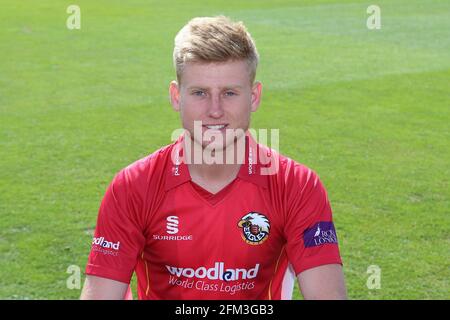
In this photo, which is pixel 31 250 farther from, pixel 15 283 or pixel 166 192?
pixel 166 192

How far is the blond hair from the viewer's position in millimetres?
3230

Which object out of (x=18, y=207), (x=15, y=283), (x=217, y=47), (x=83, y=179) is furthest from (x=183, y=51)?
(x=83, y=179)

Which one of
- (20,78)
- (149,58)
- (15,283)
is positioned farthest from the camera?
(149,58)

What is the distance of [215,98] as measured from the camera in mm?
3225

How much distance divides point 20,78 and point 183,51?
37.8ft

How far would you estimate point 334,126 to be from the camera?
1068 centimetres

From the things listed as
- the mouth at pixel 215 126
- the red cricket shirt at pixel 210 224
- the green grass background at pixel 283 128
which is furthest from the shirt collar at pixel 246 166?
the green grass background at pixel 283 128

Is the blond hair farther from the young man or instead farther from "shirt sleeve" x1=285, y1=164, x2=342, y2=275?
"shirt sleeve" x1=285, y1=164, x2=342, y2=275

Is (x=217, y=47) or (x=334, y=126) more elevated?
(x=217, y=47)

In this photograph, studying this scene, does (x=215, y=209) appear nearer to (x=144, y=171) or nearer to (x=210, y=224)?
(x=210, y=224)

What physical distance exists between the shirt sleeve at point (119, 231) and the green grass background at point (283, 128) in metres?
2.56

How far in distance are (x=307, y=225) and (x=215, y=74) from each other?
778 millimetres
